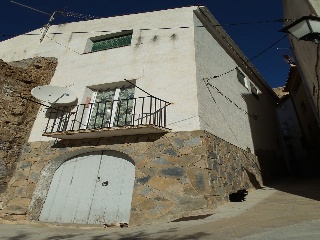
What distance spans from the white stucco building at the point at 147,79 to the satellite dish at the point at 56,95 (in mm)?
359

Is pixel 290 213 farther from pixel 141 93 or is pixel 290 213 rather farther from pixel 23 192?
pixel 23 192

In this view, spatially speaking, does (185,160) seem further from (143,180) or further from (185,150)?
(143,180)

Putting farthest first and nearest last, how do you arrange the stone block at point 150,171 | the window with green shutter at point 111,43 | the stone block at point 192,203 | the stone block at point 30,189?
the window with green shutter at point 111,43
the stone block at point 30,189
the stone block at point 150,171
the stone block at point 192,203

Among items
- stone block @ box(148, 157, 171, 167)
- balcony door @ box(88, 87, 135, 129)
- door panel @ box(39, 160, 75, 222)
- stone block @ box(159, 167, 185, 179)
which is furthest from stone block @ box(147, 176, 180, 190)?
door panel @ box(39, 160, 75, 222)

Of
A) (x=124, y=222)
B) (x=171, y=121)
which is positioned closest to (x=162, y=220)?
(x=124, y=222)

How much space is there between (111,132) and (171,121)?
70.3 inches

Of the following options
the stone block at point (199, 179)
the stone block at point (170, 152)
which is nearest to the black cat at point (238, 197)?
the stone block at point (199, 179)

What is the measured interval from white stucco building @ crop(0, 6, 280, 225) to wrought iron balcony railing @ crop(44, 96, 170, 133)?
0.11 feet

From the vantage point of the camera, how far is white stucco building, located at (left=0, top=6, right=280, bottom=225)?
23.5 feet

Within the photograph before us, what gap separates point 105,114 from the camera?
819cm

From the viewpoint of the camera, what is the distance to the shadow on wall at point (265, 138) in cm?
1134

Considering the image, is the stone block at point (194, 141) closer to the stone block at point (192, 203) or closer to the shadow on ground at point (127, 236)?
the stone block at point (192, 203)

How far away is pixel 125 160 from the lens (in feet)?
23.2

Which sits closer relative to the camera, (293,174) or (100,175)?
(100,175)
